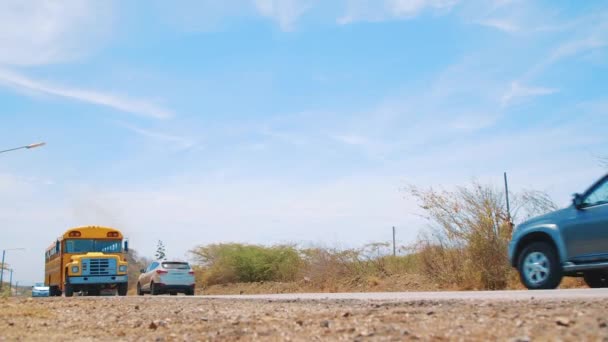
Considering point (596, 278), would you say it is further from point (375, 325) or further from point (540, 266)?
point (375, 325)

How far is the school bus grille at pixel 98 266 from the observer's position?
99.0ft

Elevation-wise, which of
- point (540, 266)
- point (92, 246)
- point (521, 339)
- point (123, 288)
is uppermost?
point (92, 246)

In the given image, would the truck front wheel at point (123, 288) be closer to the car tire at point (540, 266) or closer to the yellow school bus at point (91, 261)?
the yellow school bus at point (91, 261)

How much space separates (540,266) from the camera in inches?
523

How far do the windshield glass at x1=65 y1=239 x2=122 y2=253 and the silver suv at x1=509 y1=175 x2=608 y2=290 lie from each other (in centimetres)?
2205

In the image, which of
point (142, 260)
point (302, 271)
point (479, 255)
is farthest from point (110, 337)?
point (142, 260)

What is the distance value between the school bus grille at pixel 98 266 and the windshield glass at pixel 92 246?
0.89 metres

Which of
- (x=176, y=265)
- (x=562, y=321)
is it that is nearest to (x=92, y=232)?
(x=176, y=265)

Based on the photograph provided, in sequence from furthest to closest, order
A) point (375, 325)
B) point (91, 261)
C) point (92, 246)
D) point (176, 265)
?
point (92, 246) → point (91, 261) → point (176, 265) → point (375, 325)

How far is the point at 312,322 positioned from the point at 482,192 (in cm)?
1304

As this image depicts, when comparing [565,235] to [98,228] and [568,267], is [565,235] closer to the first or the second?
[568,267]

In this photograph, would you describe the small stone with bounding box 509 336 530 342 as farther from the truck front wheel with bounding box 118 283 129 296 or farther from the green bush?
the green bush

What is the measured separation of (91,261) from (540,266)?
2217 centimetres

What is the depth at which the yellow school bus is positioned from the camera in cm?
3009
